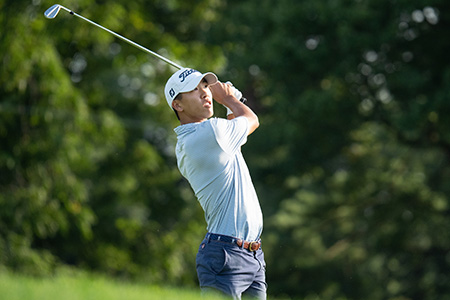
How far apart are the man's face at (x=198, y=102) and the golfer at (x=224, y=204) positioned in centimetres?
4

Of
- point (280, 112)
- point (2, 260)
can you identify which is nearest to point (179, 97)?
point (2, 260)

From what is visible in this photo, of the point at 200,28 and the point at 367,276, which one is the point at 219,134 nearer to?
the point at 200,28

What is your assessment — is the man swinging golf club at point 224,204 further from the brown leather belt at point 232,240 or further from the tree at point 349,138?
the tree at point 349,138

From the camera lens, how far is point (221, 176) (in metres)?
4.85

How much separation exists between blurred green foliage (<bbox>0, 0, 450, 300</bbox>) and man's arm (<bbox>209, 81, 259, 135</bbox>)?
9.06m

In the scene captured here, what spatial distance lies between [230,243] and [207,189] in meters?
0.37

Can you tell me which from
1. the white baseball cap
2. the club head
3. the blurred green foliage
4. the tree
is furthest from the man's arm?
the tree

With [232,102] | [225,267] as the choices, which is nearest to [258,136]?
[232,102]

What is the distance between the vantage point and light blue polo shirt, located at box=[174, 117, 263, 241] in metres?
4.81

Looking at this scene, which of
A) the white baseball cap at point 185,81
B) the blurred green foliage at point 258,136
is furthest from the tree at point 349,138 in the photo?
the white baseball cap at point 185,81

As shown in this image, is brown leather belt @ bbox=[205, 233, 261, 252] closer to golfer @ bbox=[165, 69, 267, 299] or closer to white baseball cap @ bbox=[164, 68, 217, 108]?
golfer @ bbox=[165, 69, 267, 299]

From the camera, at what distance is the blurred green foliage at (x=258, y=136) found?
591 inches

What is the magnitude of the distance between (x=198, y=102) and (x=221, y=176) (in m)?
0.54

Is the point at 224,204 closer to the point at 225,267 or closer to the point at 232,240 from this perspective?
the point at 232,240
